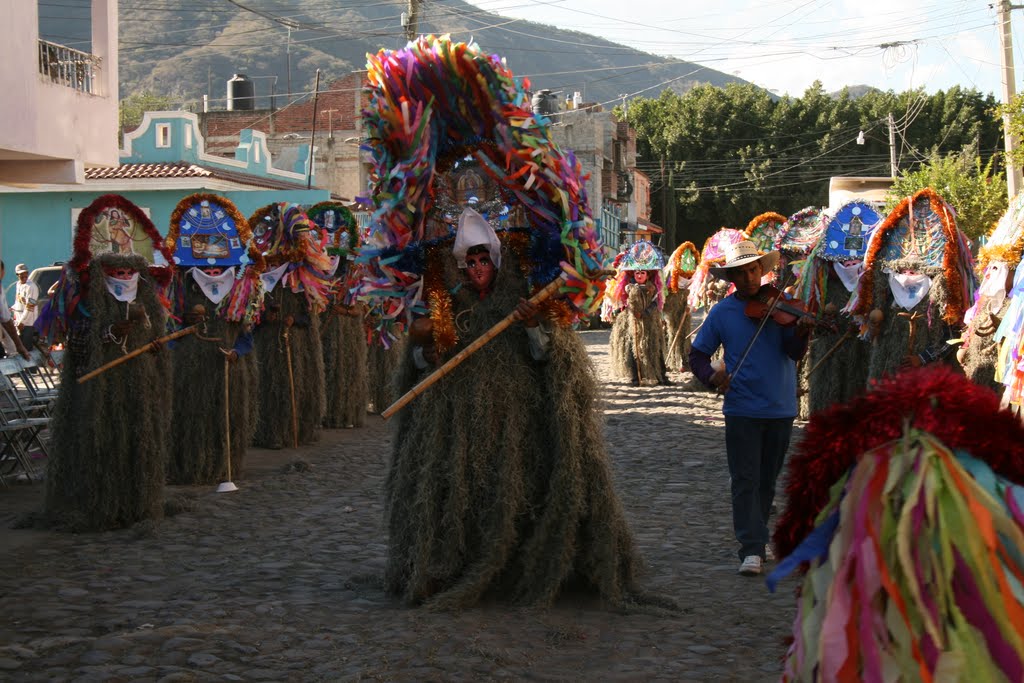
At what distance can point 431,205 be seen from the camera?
700 centimetres

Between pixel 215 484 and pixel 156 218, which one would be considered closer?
pixel 215 484

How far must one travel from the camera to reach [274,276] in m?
14.5

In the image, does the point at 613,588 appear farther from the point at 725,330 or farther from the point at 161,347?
the point at 161,347

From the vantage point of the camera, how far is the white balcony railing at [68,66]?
17.9 metres

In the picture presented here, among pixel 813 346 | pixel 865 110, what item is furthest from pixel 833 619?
pixel 865 110

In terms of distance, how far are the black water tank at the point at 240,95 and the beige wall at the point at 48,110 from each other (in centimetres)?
3560

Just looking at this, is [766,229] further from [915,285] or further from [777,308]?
[777,308]

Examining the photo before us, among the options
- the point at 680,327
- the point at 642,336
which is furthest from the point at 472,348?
the point at 680,327

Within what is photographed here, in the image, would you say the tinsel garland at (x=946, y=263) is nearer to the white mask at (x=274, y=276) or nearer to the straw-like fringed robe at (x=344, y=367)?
the white mask at (x=274, y=276)

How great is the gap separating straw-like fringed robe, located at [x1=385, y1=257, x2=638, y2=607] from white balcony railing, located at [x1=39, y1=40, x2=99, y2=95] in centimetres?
1325

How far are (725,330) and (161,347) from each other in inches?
189

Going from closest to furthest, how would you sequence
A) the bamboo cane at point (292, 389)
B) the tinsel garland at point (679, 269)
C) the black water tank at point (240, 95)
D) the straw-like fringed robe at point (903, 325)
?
the straw-like fringed robe at point (903, 325) < the bamboo cane at point (292, 389) < the tinsel garland at point (679, 269) < the black water tank at point (240, 95)

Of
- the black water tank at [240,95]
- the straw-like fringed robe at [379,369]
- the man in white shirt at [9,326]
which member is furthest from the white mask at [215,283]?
the black water tank at [240,95]

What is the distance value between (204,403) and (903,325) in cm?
667
